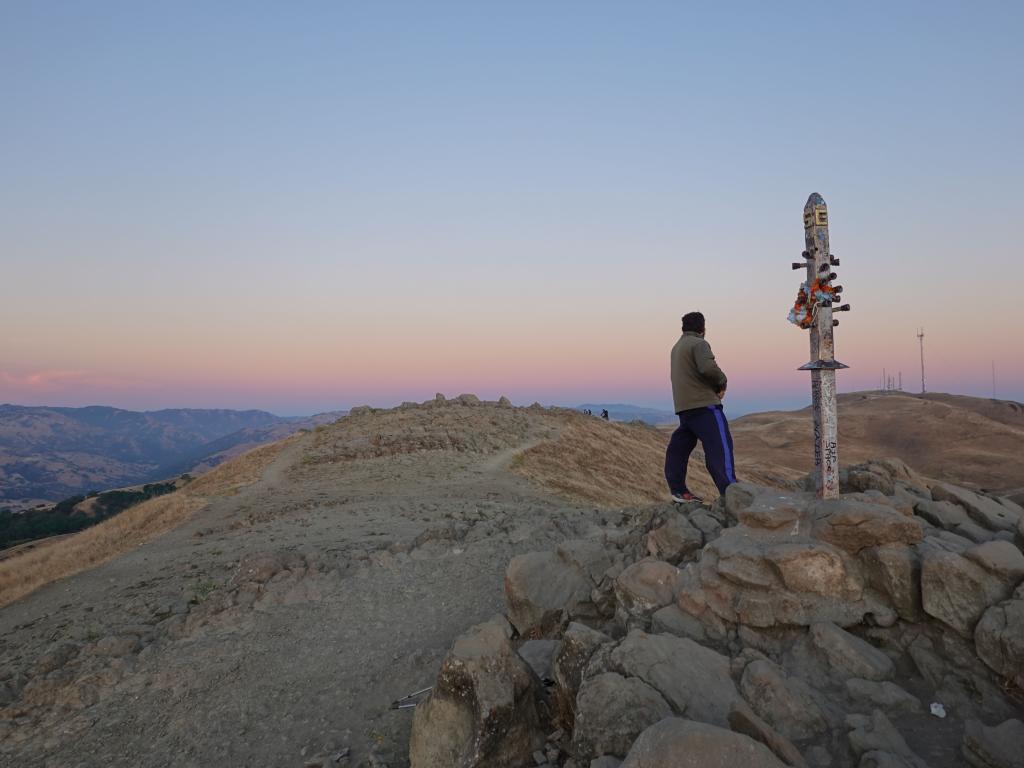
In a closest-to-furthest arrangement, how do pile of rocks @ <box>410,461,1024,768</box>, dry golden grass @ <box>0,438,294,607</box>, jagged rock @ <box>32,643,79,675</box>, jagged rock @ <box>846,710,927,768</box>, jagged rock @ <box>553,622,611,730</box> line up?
jagged rock @ <box>846,710,927,768</box> < pile of rocks @ <box>410,461,1024,768</box> < jagged rock @ <box>553,622,611,730</box> < jagged rock @ <box>32,643,79,675</box> < dry golden grass @ <box>0,438,294,607</box>

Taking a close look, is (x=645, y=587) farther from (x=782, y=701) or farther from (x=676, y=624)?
(x=782, y=701)

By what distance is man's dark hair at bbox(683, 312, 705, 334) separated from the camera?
743 centimetres

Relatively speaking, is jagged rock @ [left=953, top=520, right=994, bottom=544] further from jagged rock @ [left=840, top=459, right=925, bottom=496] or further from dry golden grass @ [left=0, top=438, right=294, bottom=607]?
dry golden grass @ [left=0, top=438, right=294, bottom=607]

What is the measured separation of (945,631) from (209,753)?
649cm

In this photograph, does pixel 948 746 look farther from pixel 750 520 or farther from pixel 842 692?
pixel 750 520

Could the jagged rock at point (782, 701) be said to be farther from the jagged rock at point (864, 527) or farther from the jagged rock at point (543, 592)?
the jagged rock at point (543, 592)

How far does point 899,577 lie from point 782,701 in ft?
5.02

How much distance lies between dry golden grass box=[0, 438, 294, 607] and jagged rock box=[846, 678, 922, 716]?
13.7 meters

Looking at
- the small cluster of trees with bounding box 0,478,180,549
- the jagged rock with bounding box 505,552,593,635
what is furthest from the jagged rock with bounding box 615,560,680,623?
the small cluster of trees with bounding box 0,478,180,549

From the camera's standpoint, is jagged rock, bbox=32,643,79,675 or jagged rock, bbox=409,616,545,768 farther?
jagged rock, bbox=32,643,79,675

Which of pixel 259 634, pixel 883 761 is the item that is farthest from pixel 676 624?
pixel 259 634

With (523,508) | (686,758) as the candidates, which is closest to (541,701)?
(686,758)

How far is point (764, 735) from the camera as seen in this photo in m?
3.56

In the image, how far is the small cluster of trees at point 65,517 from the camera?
31.9m
